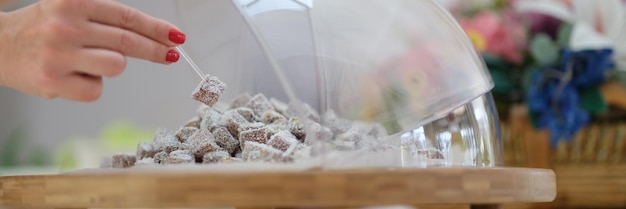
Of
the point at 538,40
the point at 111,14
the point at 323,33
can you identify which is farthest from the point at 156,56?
the point at 538,40

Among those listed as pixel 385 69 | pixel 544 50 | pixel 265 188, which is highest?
pixel 544 50

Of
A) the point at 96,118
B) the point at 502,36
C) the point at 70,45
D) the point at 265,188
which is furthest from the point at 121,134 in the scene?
the point at 265,188

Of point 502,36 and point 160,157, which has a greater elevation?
point 502,36

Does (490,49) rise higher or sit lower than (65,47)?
higher

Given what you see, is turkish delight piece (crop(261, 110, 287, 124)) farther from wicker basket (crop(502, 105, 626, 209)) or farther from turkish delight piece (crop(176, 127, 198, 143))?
wicker basket (crop(502, 105, 626, 209))

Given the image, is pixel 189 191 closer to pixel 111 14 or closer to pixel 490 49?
pixel 111 14

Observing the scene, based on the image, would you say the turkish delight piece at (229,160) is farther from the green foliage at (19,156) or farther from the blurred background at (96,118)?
the green foliage at (19,156)

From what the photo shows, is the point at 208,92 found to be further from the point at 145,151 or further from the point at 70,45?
the point at 70,45
